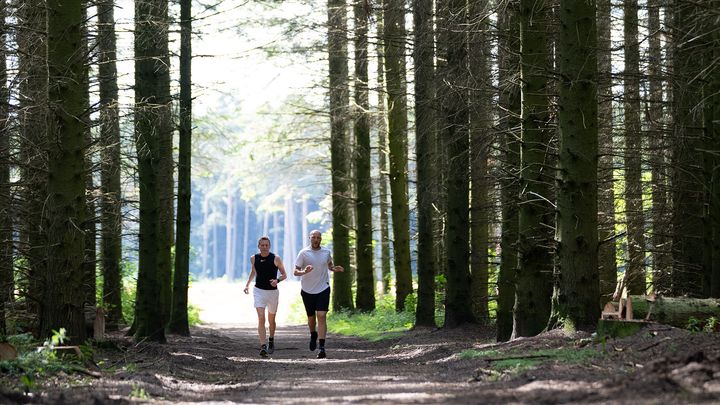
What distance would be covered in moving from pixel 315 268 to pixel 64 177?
498 cm

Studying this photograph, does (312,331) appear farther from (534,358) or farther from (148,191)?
(534,358)

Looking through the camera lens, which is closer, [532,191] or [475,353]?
[475,353]

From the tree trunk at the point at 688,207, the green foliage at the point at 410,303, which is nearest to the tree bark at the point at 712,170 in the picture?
the tree trunk at the point at 688,207

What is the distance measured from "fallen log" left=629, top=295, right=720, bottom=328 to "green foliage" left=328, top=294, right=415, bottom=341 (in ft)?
28.8

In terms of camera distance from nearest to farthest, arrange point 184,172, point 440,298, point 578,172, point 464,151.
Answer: point 578,172, point 464,151, point 184,172, point 440,298

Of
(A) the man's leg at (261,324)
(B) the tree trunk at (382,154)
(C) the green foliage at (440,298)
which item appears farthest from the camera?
(B) the tree trunk at (382,154)

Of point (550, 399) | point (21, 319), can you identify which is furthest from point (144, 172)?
point (550, 399)

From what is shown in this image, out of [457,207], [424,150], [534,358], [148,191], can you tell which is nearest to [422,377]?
[534,358]

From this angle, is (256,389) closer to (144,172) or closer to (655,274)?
(144,172)

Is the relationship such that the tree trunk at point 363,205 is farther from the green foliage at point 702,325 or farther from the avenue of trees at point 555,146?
the green foliage at point 702,325

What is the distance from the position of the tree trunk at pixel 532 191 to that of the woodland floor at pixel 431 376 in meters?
0.91

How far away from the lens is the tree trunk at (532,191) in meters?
13.4

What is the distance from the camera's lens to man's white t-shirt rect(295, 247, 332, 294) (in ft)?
51.1

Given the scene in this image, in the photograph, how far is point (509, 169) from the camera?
15641 millimetres
